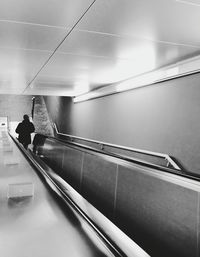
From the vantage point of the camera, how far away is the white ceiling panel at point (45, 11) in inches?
72.2

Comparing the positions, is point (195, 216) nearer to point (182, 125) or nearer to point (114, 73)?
point (182, 125)

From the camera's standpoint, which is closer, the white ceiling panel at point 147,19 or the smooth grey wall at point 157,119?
the white ceiling panel at point 147,19

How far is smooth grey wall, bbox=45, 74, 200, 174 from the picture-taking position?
3.52m

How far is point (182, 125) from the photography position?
12.0 feet

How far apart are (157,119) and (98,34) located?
6.98 ft

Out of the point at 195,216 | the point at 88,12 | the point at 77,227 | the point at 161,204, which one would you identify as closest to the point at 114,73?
the point at 88,12

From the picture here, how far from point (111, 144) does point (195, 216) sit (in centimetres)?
413

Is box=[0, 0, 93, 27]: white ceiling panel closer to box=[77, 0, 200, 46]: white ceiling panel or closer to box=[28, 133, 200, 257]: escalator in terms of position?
box=[77, 0, 200, 46]: white ceiling panel

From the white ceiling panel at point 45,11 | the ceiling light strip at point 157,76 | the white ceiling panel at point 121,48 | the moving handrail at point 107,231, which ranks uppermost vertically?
the white ceiling panel at point 121,48

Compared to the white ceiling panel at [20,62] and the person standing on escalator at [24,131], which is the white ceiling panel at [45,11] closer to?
the white ceiling panel at [20,62]

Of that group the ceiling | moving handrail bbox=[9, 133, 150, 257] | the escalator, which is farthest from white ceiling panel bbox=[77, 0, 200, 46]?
moving handrail bbox=[9, 133, 150, 257]

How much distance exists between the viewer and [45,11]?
1986 millimetres

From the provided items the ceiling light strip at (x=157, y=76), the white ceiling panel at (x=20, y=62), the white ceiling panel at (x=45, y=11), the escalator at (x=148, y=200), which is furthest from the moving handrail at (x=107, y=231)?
the ceiling light strip at (x=157, y=76)

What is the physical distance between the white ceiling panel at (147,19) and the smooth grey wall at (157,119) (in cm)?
122
